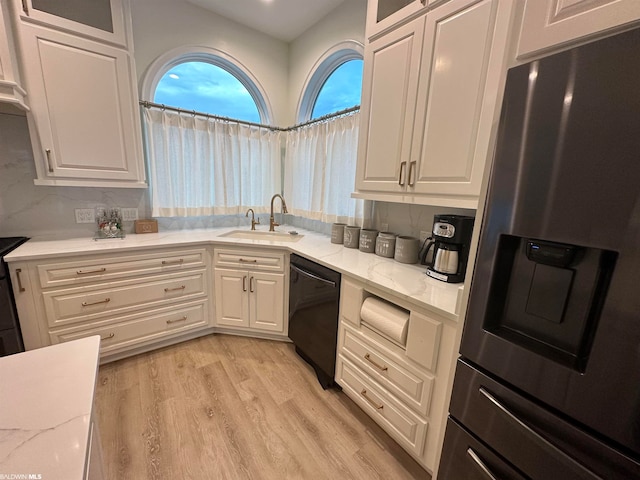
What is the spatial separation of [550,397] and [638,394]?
176mm

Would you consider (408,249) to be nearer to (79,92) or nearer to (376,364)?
(376,364)

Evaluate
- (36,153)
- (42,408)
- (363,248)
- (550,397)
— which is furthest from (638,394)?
(36,153)

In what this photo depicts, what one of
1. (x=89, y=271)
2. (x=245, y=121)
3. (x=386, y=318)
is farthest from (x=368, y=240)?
(x=89, y=271)

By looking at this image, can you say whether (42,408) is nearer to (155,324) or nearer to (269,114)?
(155,324)

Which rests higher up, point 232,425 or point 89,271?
point 89,271

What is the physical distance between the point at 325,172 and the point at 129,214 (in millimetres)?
1762

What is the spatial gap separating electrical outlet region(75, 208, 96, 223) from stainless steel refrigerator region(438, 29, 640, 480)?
271cm

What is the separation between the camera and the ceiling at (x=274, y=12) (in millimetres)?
2244

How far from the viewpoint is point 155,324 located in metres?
2.09

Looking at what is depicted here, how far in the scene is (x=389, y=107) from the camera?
158 centimetres

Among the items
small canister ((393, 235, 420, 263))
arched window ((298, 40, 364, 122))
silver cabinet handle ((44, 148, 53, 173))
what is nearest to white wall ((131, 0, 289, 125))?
arched window ((298, 40, 364, 122))

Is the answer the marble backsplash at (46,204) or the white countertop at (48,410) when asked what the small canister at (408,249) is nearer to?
the marble backsplash at (46,204)

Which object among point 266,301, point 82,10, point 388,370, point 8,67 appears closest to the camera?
point 388,370

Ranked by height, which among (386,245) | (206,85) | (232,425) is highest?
(206,85)
